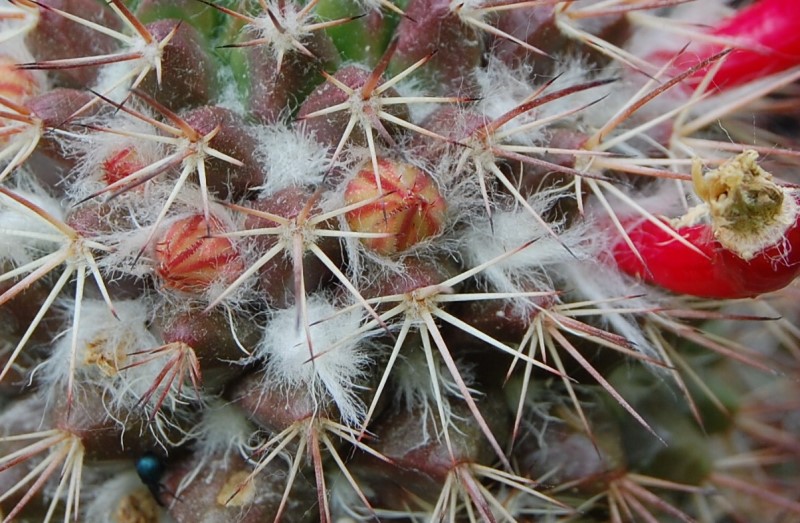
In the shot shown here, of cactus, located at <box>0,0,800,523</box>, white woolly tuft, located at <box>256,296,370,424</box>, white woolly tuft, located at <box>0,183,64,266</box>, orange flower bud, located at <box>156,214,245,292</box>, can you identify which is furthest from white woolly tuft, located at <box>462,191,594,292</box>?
white woolly tuft, located at <box>0,183,64,266</box>

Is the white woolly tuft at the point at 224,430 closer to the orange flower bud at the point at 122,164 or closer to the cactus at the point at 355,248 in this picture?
the cactus at the point at 355,248

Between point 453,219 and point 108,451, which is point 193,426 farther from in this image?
point 453,219

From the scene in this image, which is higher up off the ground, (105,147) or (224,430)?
(105,147)

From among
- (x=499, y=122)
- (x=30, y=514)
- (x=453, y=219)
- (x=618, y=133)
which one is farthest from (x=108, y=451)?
(x=618, y=133)

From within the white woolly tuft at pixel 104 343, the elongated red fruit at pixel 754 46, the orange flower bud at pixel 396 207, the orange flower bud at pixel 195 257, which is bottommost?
the white woolly tuft at pixel 104 343

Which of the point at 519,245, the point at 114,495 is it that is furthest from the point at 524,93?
the point at 114,495

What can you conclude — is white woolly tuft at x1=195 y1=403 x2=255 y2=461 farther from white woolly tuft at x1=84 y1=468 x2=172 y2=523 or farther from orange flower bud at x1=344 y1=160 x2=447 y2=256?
A: orange flower bud at x1=344 y1=160 x2=447 y2=256

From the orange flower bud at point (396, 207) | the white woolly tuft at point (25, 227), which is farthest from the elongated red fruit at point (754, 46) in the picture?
the white woolly tuft at point (25, 227)

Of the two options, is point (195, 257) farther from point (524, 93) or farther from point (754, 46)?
point (754, 46)
